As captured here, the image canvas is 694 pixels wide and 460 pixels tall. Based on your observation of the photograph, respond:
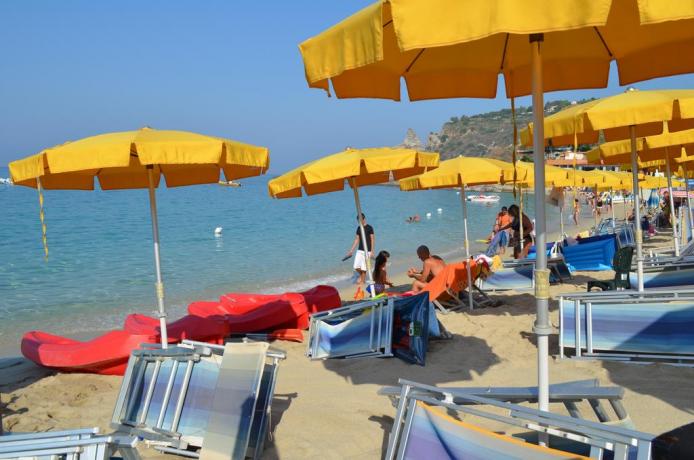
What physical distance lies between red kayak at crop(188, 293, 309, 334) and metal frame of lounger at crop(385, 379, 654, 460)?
13.5 ft

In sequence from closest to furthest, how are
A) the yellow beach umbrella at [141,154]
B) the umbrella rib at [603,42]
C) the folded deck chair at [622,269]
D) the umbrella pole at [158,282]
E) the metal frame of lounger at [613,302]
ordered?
the umbrella rib at [603,42], the yellow beach umbrella at [141,154], the umbrella pole at [158,282], the metal frame of lounger at [613,302], the folded deck chair at [622,269]

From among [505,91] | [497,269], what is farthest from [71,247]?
[505,91]

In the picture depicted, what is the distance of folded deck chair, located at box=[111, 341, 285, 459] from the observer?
3633 mm

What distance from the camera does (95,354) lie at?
5730mm

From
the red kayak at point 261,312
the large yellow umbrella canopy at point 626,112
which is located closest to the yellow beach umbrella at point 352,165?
the red kayak at point 261,312

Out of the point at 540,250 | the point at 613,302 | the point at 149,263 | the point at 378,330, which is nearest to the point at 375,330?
the point at 378,330

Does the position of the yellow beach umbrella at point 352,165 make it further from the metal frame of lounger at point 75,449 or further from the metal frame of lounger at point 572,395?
the metal frame of lounger at point 75,449

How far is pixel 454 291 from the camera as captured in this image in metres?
8.13

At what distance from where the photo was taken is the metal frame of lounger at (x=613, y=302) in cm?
485

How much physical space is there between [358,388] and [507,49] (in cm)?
294

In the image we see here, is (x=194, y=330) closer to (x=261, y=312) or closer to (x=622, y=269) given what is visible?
(x=261, y=312)

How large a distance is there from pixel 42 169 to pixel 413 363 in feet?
11.6

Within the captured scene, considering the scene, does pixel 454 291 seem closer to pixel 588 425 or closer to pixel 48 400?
pixel 48 400

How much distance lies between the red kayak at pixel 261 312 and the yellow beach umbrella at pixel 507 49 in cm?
396
